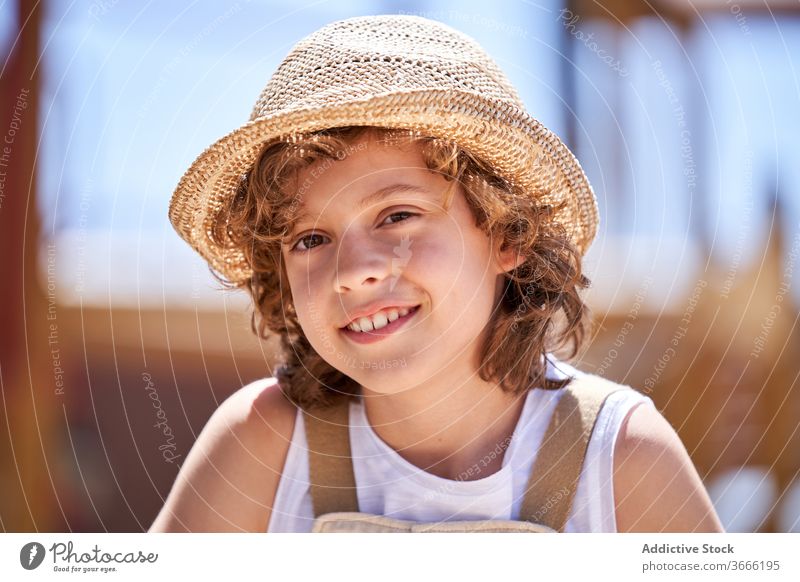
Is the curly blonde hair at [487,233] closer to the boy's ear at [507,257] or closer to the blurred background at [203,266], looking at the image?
the boy's ear at [507,257]

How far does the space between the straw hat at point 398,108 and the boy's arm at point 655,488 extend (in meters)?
0.22

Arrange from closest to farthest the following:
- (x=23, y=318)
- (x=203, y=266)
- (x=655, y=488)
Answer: (x=655, y=488)
(x=203, y=266)
(x=23, y=318)

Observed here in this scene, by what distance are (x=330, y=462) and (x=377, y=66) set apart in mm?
391

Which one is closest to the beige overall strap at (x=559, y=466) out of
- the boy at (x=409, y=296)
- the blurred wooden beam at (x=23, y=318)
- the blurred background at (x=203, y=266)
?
the boy at (x=409, y=296)

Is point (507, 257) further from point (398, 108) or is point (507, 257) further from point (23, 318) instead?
point (23, 318)

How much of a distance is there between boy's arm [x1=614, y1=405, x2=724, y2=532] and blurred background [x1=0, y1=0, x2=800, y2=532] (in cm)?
40

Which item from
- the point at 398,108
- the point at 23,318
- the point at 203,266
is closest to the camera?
the point at 398,108

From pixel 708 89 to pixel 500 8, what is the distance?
2.07 ft

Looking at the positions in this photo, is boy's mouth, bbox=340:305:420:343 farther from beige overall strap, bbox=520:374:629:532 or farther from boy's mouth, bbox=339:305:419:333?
beige overall strap, bbox=520:374:629:532

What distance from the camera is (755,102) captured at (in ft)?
4.07

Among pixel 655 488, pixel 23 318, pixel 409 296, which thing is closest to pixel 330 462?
pixel 409 296

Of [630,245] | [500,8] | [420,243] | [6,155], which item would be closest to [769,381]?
[630,245]

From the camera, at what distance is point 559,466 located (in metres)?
0.83
